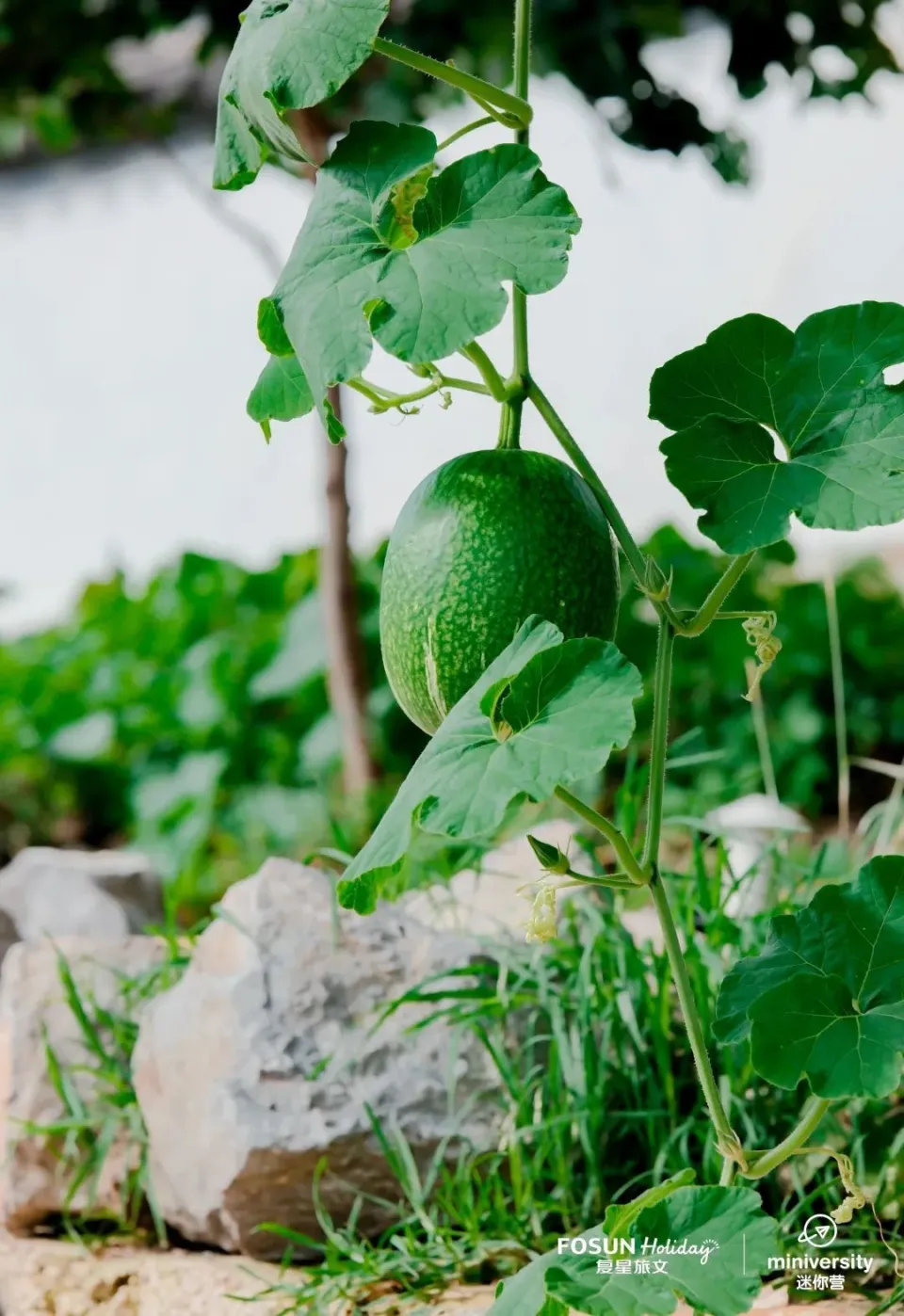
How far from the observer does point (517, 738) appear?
2.08 feet

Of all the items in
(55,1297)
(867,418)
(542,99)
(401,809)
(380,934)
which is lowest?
(55,1297)

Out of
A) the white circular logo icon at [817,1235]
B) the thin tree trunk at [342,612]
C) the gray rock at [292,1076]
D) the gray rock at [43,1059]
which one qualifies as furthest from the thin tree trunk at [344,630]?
the white circular logo icon at [817,1235]

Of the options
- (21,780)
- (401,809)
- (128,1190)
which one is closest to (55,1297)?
(128,1190)

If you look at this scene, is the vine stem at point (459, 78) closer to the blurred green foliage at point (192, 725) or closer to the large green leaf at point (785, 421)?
the large green leaf at point (785, 421)

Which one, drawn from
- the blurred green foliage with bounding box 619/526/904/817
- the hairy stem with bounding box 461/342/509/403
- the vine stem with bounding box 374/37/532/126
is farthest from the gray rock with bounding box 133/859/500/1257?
the blurred green foliage with bounding box 619/526/904/817

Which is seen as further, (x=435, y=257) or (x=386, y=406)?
(x=386, y=406)

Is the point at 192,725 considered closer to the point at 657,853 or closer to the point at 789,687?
→ the point at 789,687

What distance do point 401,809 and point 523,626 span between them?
103mm

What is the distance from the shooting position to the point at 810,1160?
1.20 m

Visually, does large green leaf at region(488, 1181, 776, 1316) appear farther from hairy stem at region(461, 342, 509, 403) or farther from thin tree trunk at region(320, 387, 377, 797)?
thin tree trunk at region(320, 387, 377, 797)

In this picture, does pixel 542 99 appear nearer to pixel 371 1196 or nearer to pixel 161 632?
pixel 161 632

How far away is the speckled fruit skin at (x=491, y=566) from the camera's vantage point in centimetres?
69

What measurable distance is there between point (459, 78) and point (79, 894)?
5.24 feet

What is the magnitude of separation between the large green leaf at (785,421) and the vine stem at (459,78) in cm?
15
